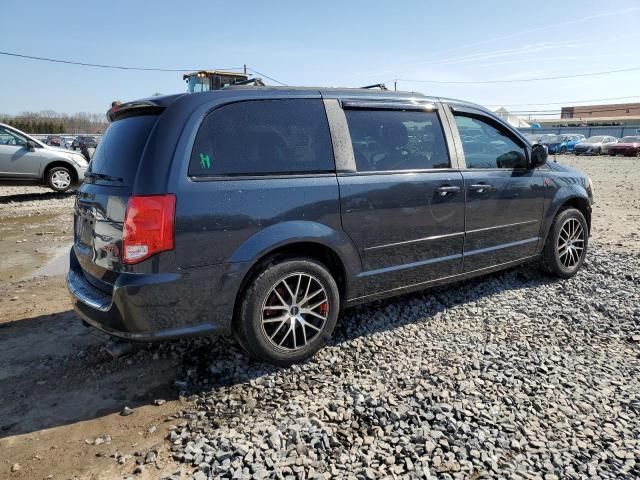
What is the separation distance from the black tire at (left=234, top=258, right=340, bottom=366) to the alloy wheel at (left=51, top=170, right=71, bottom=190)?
36.7 feet

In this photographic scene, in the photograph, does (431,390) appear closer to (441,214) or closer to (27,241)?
(441,214)

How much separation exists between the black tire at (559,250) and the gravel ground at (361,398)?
0.52 metres

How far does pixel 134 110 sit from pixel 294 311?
5.86ft

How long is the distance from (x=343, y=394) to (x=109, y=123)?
8.58ft

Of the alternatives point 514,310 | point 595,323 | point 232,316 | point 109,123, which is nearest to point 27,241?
point 109,123

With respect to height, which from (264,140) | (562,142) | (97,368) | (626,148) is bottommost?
(97,368)

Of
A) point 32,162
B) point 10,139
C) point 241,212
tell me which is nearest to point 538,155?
point 241,212

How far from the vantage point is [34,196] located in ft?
41.8

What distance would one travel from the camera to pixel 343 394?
302 cm

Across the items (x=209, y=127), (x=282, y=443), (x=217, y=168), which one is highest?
(x=209, y=127)

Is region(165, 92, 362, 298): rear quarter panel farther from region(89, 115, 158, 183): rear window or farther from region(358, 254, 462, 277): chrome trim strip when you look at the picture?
region(358, 254, 462, 277): chrome trim strip

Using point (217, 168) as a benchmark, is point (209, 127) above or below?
above

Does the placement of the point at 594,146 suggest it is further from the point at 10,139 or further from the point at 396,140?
the point at 396,140

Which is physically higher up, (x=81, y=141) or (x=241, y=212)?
A: (x=81, y=141)
